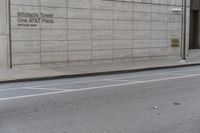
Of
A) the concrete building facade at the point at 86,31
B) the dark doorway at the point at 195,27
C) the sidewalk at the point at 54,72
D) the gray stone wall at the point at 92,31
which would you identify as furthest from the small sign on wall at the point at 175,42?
the sidewalk at the point at 54,72

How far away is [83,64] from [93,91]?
386 inches

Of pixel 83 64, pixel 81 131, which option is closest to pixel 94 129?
pixel 81 131

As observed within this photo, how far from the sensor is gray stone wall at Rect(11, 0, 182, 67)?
790 inches

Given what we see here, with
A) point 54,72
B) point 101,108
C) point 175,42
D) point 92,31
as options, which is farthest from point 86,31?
point 101,108

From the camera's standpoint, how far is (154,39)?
1063 inches

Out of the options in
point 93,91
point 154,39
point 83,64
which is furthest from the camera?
point 154,39

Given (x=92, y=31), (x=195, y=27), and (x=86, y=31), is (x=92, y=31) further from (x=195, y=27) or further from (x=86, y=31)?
(x=195, y=27)

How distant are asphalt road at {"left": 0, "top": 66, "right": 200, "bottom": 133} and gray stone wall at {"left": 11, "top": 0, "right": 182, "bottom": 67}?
5.92m

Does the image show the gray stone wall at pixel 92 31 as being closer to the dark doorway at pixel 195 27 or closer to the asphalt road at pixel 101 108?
the dark doorway at pixel 195 27

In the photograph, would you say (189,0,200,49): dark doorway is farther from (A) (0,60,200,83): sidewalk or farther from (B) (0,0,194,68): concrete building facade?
(A) (0,60,200,83): sidewalk

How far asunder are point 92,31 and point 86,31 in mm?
442

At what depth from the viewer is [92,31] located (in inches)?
904

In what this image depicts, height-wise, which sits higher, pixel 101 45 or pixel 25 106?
pixel 101 45

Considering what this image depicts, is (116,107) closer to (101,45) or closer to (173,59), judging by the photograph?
(101,45)
